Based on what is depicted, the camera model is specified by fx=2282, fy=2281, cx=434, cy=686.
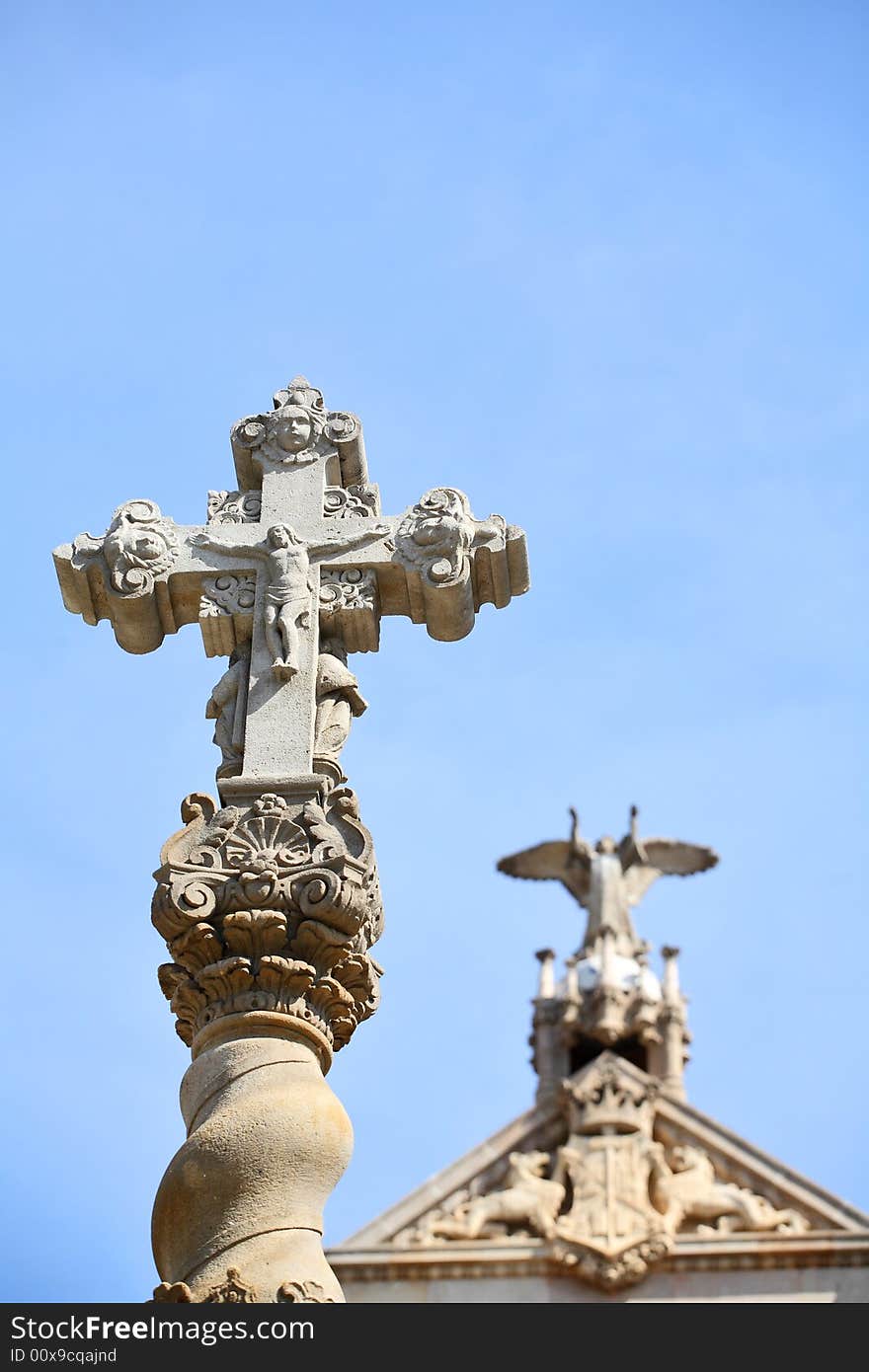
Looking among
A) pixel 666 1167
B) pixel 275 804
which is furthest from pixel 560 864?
pixel 275 804

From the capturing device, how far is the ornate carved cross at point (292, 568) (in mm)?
8766

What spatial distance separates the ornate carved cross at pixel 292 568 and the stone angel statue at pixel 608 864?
17515mm

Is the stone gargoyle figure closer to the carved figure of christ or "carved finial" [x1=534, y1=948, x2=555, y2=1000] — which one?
"carved finial" [x1=534, y1=948, x2=555, y2=1000]

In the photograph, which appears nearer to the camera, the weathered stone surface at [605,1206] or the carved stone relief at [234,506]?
the carved stone relief at [234,506]

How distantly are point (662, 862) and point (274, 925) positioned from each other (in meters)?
20.2

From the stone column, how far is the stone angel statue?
18971 millimetres

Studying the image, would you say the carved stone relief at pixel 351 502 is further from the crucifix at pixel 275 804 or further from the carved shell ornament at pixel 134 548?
the carved shell ornament at pixel 134 548

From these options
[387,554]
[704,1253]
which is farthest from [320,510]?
[704,1253]

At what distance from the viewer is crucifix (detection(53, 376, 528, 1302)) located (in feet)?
21.9

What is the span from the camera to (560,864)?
2719cm

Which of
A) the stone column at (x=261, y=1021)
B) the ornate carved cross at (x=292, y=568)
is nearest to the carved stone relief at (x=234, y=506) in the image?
the ornate carved cross at (x=292, y=568)

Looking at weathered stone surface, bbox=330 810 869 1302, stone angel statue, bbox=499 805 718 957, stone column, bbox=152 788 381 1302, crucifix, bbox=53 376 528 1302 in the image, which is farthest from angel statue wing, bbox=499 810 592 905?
stone column, bbox=152 788 381 1302
